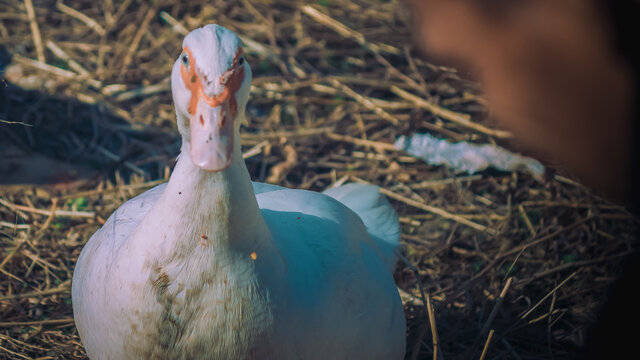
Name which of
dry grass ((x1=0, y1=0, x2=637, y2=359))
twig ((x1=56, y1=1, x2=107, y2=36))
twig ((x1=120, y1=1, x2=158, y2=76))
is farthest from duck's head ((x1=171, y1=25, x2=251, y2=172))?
twig ((x1=56, y1=1, x2=107, y2=36))

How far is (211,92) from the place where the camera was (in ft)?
4.35

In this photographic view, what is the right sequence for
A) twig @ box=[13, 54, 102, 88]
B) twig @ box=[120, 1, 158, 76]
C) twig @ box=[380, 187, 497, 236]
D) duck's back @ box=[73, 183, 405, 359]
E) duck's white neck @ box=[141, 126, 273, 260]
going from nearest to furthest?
1. duck's white neck @ box=[141, 126, 273, 260]
2. duck's back @ box=[73, 183, 405, 359]
3. twig @ box=[380, 187, 497, 236]
4. twig @ box=[13, 54, 102, 88]
5. twig @ box=[120, 1, 158, 76]

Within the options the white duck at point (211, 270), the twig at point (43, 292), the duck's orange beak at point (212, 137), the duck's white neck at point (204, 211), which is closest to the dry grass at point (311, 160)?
the twig at point (43, 292)

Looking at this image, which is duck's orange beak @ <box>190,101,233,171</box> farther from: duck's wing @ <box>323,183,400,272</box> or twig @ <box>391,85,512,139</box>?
twig @ <box>391,85,512,139</box>

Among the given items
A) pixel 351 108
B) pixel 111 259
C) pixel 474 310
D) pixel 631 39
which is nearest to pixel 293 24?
pixel 351 108

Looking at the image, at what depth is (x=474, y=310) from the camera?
273 centimetres

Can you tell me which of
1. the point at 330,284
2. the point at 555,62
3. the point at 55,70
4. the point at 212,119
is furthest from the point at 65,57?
the point at 555,62

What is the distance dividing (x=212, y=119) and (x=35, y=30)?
147 inches

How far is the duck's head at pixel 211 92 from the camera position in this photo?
130cm

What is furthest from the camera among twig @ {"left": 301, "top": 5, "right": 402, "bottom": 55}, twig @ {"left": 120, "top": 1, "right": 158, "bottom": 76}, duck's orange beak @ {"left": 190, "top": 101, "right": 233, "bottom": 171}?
twig @ {"left": 301, "top": 5, "right": 402, "bottom": 55}

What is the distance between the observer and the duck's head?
130cm

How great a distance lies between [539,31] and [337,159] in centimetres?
307

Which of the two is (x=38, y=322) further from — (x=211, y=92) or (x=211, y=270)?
(x=211, y=92)

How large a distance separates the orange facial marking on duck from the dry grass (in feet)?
3.56
